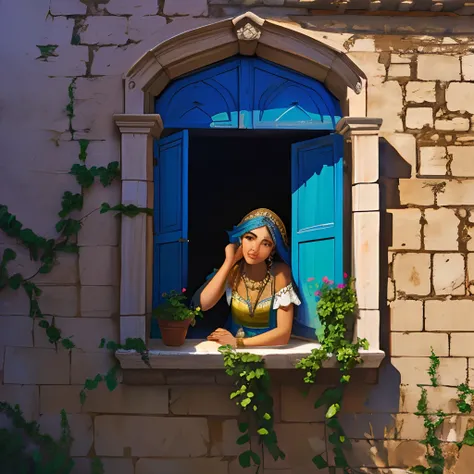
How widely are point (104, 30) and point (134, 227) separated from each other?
1524mm

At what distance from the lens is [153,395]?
13.8ft

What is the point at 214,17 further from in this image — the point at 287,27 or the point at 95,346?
the point at 95,346

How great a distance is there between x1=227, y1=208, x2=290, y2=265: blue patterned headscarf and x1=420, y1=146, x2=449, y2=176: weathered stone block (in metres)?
1.18

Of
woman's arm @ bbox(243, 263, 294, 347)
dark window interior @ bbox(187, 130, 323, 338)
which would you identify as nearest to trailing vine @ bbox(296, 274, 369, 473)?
woman's arm @ bbox(243, 263, 294, 347)

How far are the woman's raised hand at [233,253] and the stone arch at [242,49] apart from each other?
125 cm

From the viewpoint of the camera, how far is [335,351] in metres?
4.11

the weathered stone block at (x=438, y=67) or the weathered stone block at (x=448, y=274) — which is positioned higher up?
the weathered stone block at (x=438, y=67)

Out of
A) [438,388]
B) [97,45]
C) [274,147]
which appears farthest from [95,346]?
[274,147]

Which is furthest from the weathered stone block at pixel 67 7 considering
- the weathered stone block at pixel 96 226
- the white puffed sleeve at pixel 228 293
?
the white puffed sleeve at pixel 228 293

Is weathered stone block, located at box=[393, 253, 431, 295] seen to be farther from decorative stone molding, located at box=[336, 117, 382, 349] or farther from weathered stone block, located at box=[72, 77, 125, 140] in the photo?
weathered stone block, located at box=[72, 77, 125, 140]

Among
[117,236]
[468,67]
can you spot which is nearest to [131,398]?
[117,236]

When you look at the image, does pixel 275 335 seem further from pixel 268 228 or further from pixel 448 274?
pixel 448 274

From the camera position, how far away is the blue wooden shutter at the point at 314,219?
4340mm

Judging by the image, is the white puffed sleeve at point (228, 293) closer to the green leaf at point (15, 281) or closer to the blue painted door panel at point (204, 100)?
the blue painted door panel at point (204, 100)
